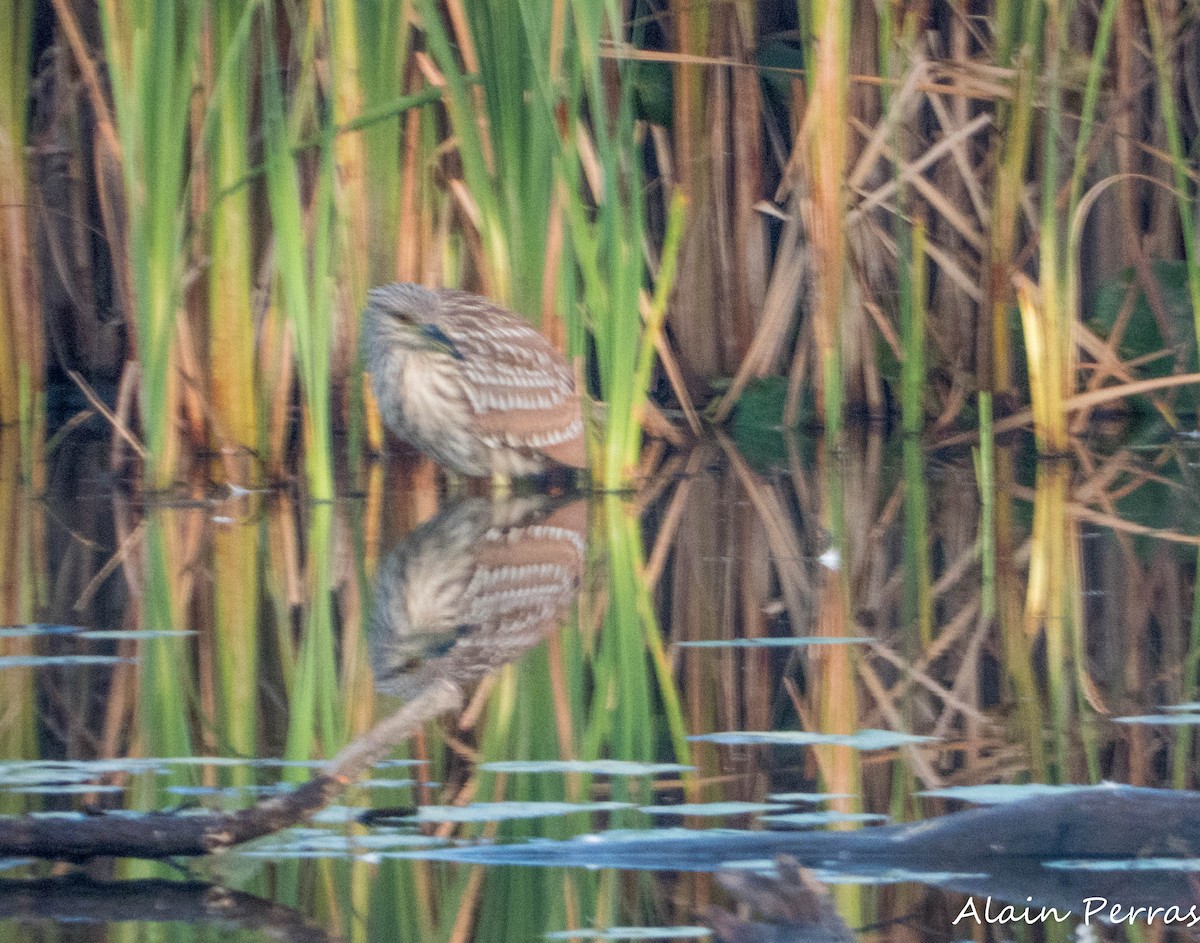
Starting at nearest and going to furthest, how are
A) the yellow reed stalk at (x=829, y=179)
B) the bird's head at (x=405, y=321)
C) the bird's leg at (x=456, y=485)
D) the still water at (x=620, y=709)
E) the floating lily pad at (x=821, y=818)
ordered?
1. the still water at (x=620, y=709)
2. the floating lily pad at (x=821, y=818)
3. the bird's head at (x=405, y=321)
4. the bird's leg at (x=456, y=485)
5. the yellow reed stalk at (x=829, y=179)

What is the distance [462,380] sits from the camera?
15.6 ft

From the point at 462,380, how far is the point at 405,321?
201 millimetres

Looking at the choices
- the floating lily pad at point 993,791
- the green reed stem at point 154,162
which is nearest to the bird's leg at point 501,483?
the green reed stem at point 154,162

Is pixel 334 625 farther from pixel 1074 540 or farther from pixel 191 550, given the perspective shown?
pixel 1074 540

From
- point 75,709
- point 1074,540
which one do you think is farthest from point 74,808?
point 1074,540

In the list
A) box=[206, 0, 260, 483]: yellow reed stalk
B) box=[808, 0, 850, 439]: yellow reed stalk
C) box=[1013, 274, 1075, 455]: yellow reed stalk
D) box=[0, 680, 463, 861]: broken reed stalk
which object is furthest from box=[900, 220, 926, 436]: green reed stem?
box=[0, 680, 463, 861]: broken reed stalk

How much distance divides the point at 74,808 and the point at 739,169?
16.1 feet

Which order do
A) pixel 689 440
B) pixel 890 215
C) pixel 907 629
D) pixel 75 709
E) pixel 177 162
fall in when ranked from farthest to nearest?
pixel 890 215 → pixel 689 440 → pixel 177 162 → pixel 907 629 → pixel 75 709

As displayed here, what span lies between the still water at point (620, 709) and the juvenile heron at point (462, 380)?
301 millimetres

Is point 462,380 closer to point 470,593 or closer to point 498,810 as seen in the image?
point 470,593

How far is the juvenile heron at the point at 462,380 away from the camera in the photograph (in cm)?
474

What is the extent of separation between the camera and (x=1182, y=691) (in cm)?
238

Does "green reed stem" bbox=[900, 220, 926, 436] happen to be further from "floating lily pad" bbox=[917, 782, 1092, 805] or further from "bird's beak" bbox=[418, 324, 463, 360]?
"floating lily pad" bbox=[917, 782, 1092, 805]

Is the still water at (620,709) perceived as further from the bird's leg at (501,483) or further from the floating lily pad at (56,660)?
the bird's leg at (501,483)
